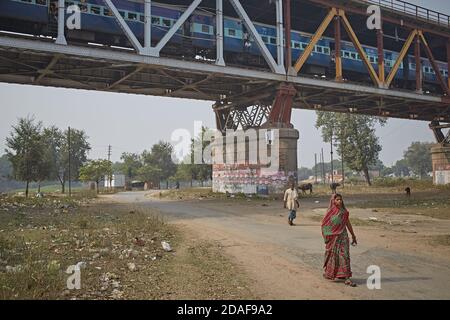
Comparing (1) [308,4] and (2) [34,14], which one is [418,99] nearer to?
(1) [308,4]

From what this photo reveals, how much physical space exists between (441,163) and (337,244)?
44.8 m

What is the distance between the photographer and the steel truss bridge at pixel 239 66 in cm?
1978

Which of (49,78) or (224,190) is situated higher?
(49,78)

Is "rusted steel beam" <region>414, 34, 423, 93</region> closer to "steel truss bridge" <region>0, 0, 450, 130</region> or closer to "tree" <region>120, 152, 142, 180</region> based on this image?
"steel truss bridge" <region>0, 0, 450, 130</region>

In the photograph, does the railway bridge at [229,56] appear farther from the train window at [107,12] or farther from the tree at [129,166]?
the tree at [129,166]

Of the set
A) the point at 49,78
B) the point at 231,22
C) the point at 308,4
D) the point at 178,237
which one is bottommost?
the point at 178,237

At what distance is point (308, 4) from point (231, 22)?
817cm

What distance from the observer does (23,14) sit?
712 inches

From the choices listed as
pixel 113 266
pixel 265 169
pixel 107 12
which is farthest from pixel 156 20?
pixel 113 266

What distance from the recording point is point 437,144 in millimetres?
43156

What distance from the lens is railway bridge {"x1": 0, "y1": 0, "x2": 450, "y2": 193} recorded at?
19703mm

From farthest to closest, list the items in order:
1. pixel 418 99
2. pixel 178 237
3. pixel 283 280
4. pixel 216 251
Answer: pixel 418 99, pixel 178 237, pixel 216 251, pixel 283 280

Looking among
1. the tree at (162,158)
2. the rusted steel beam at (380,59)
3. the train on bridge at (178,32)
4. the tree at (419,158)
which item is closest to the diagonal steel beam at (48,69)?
the train on bridge at (178,32)
